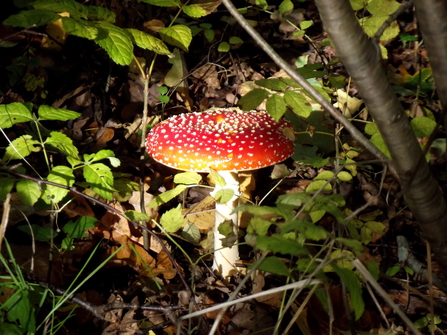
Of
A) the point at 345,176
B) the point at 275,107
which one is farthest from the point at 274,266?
the point at 345,176

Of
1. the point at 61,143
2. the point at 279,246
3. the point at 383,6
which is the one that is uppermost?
the point at 383,6

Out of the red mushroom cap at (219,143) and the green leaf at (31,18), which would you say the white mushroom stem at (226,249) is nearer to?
Result: the red mushroom cap at (219,143)

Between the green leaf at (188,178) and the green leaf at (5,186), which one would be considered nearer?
the green leaf at (5,186)

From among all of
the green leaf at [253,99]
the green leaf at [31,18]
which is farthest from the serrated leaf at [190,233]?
the green leaf at [31,18]

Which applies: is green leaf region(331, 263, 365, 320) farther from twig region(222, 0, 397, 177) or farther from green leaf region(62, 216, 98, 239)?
green leaf region(62, 216, 98, 239)

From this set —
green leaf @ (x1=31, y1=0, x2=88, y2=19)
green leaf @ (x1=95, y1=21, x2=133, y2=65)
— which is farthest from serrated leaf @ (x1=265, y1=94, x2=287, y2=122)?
green leaf @ (x1=31, y1=0, x2=88, y2=19)

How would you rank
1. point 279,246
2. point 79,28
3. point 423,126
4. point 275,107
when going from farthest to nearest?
point 79,28, point 275,107, point 423,126, point 279,246

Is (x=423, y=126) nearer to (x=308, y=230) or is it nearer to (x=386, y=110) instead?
(x=386, y=110)
